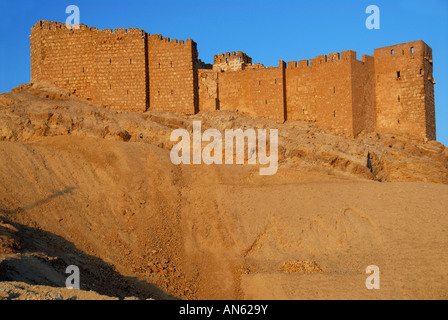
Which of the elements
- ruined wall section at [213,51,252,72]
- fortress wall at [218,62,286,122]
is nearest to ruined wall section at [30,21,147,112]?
fortress wall at [218,62,286,122]

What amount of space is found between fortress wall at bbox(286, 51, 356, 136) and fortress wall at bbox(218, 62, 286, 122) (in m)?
0.54

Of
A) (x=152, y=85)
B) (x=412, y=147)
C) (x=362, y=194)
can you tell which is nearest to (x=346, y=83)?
(x=412, y=147)

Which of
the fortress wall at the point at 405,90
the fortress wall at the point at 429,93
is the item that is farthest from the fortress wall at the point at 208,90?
the fortress wall at the point at 429,93

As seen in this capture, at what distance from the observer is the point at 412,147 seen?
22.1 m

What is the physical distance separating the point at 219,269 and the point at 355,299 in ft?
12.4

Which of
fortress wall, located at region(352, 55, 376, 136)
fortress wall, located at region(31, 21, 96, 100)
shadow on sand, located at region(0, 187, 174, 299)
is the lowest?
shadow on sand, located at region(0, 187, 174, 299)

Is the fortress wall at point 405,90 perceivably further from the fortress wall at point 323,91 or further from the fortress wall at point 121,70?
the fortress wall at point 121,70

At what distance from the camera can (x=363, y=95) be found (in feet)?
75.1

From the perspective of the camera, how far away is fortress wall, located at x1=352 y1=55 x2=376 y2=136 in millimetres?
22562

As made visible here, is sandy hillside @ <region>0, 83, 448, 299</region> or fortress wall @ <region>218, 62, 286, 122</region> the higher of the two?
fortress wall @ <region>218, 62, 286, 122</region>

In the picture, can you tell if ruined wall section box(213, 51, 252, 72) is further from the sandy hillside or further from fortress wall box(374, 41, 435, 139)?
fortress wall box(374, 41, 435, 139)

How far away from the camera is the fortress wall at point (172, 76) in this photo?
22.7 meters

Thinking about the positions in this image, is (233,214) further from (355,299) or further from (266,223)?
(355,299)
